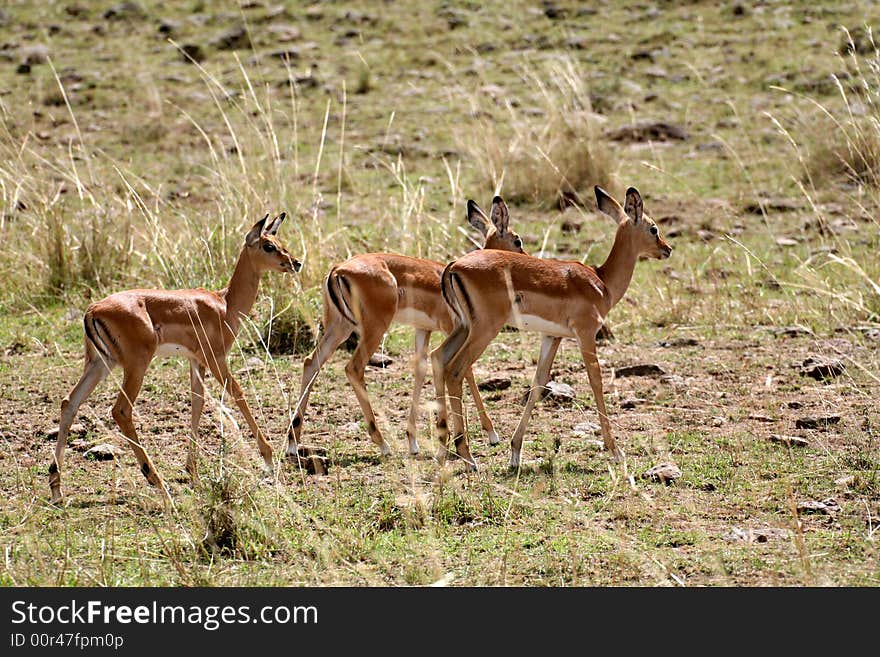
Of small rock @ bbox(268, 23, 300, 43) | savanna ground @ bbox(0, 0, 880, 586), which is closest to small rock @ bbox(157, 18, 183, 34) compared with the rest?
savanna ground @ bbox(0, 0, 880, 586)

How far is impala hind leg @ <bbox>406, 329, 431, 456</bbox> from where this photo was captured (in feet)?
26.4

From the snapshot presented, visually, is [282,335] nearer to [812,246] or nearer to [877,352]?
[877,352]

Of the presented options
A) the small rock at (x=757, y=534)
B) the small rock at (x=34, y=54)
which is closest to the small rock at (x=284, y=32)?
the small rock at (x=34, y=54)

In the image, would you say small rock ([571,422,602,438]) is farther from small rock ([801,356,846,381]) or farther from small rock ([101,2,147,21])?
small rock ([101,2,147,21])

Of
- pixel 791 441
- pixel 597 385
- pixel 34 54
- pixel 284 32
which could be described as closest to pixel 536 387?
pixel 597 385

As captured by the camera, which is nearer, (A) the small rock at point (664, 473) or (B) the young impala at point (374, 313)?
(A) the small rock at point (664, 473)

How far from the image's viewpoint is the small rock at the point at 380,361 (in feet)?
32.0

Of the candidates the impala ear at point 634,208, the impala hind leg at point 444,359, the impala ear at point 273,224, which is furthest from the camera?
the impala ear at point 634,208

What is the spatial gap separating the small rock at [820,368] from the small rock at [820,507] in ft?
8.16

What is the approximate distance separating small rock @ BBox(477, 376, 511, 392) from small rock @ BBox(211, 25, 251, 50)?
10423 mm

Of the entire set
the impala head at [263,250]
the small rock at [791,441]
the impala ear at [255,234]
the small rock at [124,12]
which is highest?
the impala ear at [255,234]

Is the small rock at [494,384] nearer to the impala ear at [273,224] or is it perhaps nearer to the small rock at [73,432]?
the impala ear at [273,224]

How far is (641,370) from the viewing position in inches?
367

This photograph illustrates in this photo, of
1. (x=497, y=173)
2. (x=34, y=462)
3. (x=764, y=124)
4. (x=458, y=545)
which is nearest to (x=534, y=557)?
(x=458, y=545)
